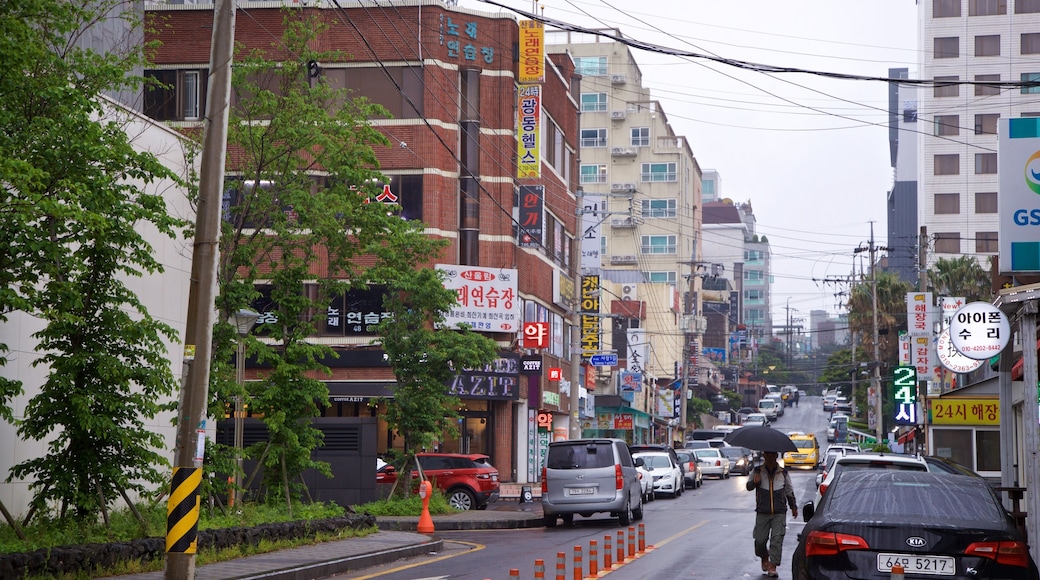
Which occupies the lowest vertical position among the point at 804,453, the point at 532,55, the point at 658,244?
the point at 804,453

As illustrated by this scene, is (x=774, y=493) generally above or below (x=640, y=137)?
below

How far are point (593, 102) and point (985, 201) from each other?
38.8 m

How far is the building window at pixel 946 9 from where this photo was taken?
3172 inches

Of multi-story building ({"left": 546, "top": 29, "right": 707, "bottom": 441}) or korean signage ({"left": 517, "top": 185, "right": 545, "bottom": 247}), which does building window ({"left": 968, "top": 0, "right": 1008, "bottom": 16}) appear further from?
korean signage ({"left": 517, "top": 185, "right": 545, "bottom": 247})

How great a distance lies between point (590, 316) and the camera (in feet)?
172

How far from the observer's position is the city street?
1661 cm

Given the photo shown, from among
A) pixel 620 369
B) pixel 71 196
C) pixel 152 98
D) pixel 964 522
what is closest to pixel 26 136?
pixel 71 196

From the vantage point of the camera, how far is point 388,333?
1224 inches

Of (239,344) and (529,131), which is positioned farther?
(529,131)

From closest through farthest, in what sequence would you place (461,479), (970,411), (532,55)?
(970,411) < (461,479) < (532,55)

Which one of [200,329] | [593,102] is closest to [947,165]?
[593,102]

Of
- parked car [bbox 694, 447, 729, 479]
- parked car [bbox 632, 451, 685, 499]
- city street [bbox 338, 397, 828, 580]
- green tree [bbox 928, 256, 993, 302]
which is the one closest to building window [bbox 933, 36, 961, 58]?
green tree [bbox 928, 256, 993, 302]

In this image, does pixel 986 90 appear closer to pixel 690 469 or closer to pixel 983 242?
pixel 983 242

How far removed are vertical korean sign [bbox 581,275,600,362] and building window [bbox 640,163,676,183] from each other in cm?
5423
